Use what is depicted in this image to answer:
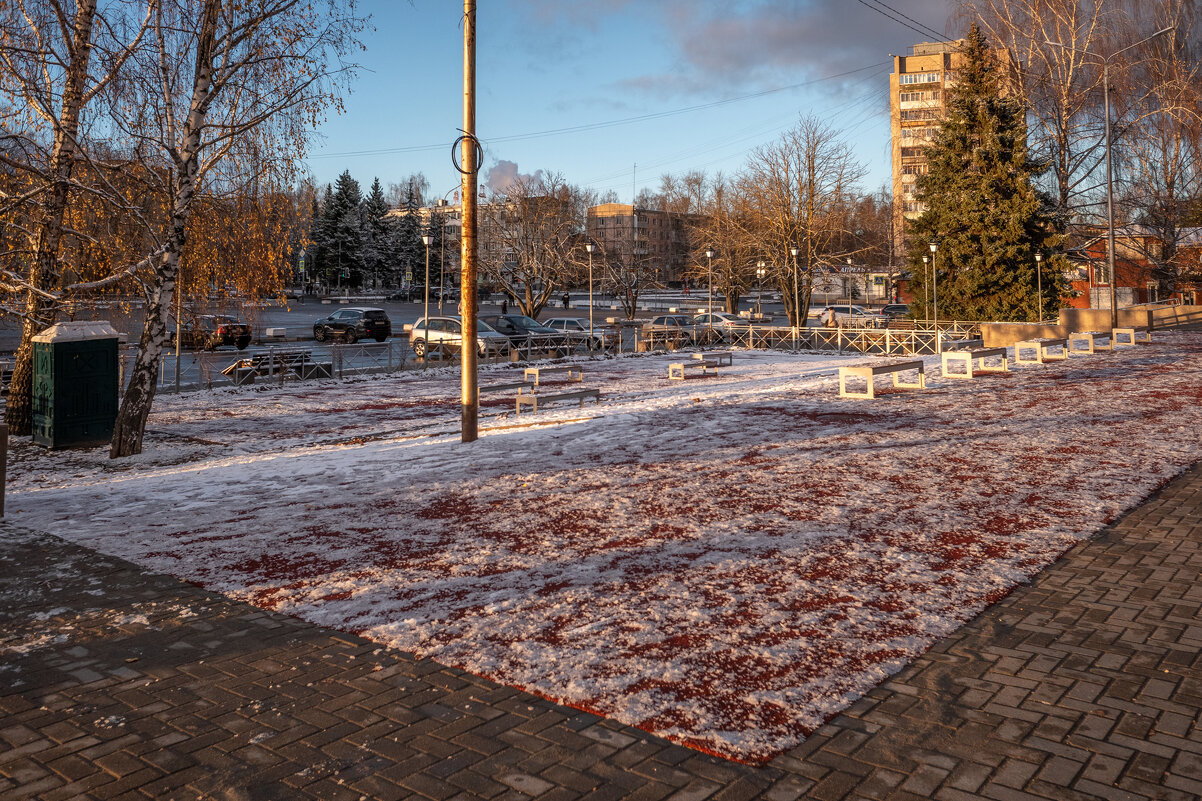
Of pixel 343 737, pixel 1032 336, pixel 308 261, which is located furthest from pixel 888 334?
pixel 308 261

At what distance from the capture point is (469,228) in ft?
43.8

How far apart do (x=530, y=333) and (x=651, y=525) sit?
2800cm

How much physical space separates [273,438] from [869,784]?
12523mm

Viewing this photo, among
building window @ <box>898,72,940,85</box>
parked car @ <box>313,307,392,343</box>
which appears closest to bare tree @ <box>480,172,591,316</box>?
parked car @ <box>313,307,392,343</box>

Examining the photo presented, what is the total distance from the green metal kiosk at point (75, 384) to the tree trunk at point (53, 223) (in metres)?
0.46

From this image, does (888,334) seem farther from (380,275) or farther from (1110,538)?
(380,275)

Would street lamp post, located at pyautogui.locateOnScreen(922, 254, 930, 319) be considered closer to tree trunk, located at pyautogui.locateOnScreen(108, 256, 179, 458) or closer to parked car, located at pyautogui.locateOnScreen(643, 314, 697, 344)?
parked car, located at pyautogui.locateOnScreen(643, 314, 697, 344)

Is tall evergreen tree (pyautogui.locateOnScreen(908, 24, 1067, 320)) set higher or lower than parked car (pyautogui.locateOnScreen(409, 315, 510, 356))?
higher

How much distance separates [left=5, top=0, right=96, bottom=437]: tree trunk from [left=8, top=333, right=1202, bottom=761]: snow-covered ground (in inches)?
65.3

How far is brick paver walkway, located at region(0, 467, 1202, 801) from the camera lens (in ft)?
12.0

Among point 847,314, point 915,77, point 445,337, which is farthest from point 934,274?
point 915,77

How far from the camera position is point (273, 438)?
565 inches

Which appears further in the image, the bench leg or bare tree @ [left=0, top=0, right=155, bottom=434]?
the bench leg

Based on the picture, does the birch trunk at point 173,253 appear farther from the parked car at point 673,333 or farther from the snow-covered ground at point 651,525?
the parked car at point 673,333
